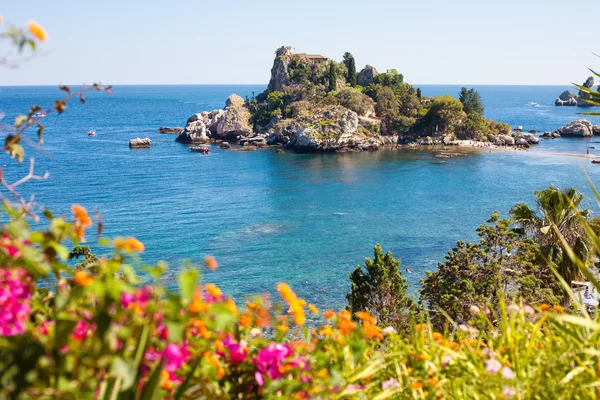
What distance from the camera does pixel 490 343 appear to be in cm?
395

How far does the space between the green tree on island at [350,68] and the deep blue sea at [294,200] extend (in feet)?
105

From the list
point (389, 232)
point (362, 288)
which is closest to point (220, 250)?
point (389, 232)

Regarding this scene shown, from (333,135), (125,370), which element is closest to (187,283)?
(125,370)

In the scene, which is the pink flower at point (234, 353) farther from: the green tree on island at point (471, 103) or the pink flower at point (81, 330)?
the green tree on island at point (471, 103)

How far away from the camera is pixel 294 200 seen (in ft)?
176

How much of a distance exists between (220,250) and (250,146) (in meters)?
52.3

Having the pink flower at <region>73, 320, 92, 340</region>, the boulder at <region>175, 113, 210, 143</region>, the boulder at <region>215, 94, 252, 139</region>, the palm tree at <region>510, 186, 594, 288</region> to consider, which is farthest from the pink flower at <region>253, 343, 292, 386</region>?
the boulder at <region>215, 94, 252, 139</region>

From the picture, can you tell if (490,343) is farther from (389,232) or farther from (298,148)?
(298,148)

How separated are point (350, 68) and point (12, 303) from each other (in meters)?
113

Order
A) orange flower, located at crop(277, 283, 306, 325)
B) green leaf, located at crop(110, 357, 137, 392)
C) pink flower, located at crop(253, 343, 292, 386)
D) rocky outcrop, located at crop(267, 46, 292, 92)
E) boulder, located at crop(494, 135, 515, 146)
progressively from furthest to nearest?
rocky outcrop, located at crop(267, 46, 292, 92)
boulder, located at crop(494, 135, 515, 146)
pink flower, located at crop(253, 343, 292, 386)
orange flower, located at crop(277, 283, 306, 325)
green leaf, located at crop(110, 357, 137, 392)

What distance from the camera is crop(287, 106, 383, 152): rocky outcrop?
277 ft

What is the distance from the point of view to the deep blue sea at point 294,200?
1432 inches

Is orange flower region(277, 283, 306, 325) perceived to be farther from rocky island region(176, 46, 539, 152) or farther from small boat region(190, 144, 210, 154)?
small boat region(190, 144, 210, 154)

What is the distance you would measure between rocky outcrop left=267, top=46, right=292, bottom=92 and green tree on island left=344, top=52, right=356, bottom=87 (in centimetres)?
1250
